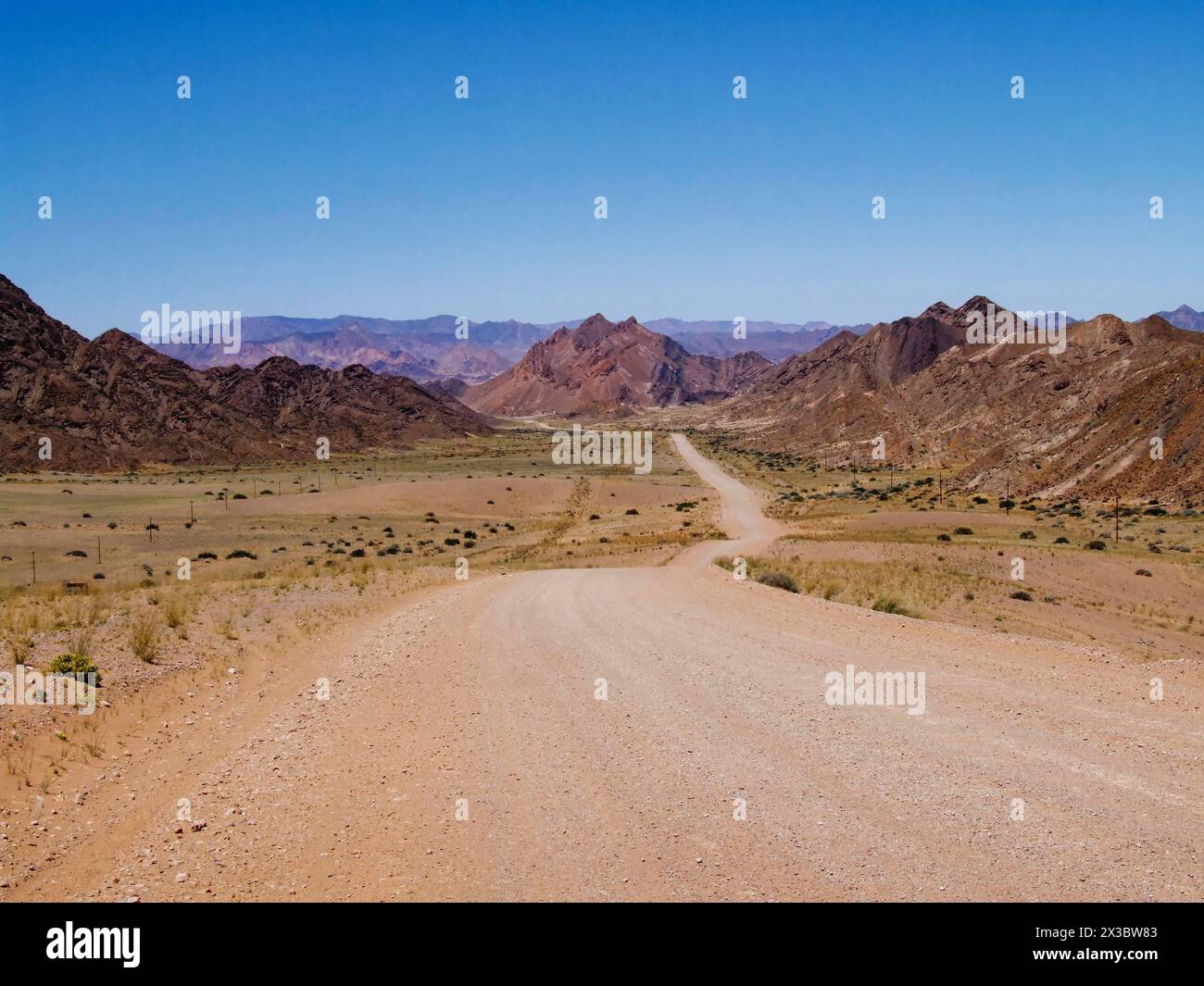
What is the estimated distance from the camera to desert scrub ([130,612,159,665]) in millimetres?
14268

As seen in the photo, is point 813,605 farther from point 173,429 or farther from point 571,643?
point 173,429

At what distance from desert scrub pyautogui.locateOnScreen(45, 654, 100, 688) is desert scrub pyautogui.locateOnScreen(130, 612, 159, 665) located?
117 cm

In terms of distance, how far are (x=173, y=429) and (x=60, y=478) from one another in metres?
28.5

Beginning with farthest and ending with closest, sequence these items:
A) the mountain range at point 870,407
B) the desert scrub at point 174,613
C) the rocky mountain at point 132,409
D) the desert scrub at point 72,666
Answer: the rocky mountain at point 132,409 < the mountain range at point 870,407 < the desert scrub at point 174,613 < the desert scrub at point 72,666

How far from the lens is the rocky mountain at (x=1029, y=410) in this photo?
59562mm

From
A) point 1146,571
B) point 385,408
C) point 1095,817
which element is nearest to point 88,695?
point 1095,817

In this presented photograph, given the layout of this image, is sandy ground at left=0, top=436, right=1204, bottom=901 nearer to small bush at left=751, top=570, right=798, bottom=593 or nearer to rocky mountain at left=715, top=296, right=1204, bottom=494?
small bush at left=751, top=570, right=798, bottom=593

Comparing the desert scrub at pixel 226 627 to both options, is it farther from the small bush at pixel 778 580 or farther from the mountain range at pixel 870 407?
the mountain range at pixel 870 407

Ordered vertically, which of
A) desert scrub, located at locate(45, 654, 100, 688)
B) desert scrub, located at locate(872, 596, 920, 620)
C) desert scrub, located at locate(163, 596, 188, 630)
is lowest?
desert scrub, located at locate(872, 596, 920, 620)

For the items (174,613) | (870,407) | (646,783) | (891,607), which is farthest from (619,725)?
(870,407)

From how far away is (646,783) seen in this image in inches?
336

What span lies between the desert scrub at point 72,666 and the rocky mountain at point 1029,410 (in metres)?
58.2

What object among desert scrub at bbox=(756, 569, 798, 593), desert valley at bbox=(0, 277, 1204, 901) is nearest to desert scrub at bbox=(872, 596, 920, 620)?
desert valley at bbox=(0, 277, 1204, 901)

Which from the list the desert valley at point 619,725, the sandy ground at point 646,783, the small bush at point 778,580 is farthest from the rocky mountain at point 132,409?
A: the sandy ground at point 646,783
